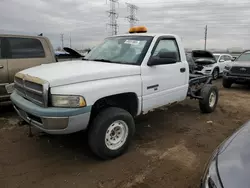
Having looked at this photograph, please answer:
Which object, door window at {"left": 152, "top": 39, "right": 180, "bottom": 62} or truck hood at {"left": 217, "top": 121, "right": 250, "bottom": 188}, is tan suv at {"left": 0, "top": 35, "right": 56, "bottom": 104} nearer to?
door window at {"left": 152, "top": 39, "right": 180, "bottom": 62}

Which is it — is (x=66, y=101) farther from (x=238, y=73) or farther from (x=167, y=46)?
(x=238, y=73)

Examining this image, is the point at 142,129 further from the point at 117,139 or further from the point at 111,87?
the point at 111,87

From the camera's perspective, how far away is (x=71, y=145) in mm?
4148

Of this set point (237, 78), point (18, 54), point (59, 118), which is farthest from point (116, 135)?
point (237, 78)

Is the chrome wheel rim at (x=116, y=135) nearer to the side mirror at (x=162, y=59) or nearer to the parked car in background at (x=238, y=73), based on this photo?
the side mirror at (x=162, y=59)

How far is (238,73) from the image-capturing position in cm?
1034

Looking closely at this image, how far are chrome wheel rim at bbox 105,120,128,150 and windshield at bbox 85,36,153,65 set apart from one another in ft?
3.51

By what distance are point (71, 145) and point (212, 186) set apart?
283 cm

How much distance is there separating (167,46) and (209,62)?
10.1m

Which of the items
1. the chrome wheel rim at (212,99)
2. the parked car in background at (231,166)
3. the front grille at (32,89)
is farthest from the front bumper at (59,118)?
the chrome wheel rim at (212,99)

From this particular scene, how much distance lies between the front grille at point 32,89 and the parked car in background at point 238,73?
9.18 m

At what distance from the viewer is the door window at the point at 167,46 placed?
14.4 feet

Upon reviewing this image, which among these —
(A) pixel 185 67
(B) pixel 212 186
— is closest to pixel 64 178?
(B) pixel 212 186

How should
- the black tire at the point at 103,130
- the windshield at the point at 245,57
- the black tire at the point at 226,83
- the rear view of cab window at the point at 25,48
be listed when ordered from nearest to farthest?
the black tire at the point at 103,130 < the rear view of cab window at the point at 25,48 < the black tire at the point at 226,83 < the windshield at the point at 245,57
